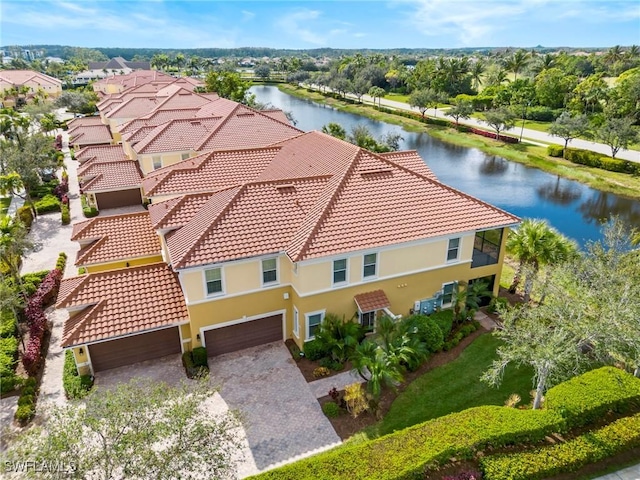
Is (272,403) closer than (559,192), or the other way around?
(272,403)

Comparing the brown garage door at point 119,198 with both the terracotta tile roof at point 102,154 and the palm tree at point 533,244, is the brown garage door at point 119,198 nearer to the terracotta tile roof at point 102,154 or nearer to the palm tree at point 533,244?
the terracotta tile roof at point 102,154

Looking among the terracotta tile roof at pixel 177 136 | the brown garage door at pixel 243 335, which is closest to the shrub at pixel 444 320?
the brown garage door at pixel 243 335

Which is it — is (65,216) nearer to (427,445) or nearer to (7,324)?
(7,324)

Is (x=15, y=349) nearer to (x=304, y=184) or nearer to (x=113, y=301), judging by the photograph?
(x=113, y=301)

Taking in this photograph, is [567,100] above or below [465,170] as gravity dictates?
above

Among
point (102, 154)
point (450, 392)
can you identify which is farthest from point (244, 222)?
point (102, 154)

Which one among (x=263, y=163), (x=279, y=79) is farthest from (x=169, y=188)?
(x=279, y=79)

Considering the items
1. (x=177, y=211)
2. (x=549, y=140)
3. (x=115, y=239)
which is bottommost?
(x=549, y=140)
